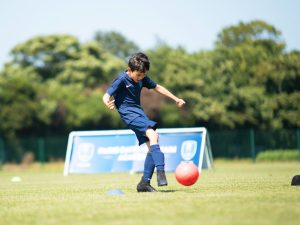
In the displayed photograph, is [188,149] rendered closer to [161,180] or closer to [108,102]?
[108,102]

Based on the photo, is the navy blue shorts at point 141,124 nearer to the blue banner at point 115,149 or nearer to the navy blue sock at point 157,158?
the navy blue sock at point 157,158

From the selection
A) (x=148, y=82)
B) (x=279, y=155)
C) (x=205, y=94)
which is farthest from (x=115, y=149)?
(x=205, y=94)

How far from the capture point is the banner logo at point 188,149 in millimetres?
22938

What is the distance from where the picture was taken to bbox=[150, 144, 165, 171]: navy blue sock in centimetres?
1025

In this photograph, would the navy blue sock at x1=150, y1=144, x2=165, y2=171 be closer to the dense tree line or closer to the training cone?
the training cone

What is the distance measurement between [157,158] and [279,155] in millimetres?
27560

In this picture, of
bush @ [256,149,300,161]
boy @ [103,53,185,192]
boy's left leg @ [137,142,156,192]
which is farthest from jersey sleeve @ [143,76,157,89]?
bush @ [256,149,300,161]

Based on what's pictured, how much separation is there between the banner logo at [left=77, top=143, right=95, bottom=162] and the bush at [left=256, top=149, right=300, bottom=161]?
14866mm

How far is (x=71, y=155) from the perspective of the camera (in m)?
→ 24.0

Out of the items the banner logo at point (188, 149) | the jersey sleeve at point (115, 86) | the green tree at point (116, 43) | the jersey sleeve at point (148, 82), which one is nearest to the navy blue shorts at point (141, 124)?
the jersey sleeve at point (115, 86)

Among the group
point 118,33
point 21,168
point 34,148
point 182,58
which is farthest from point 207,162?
point 118,33

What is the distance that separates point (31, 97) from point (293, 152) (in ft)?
74.3

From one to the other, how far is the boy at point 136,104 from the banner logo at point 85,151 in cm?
1322

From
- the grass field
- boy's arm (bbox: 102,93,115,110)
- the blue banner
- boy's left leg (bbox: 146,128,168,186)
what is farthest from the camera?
the blue banner
